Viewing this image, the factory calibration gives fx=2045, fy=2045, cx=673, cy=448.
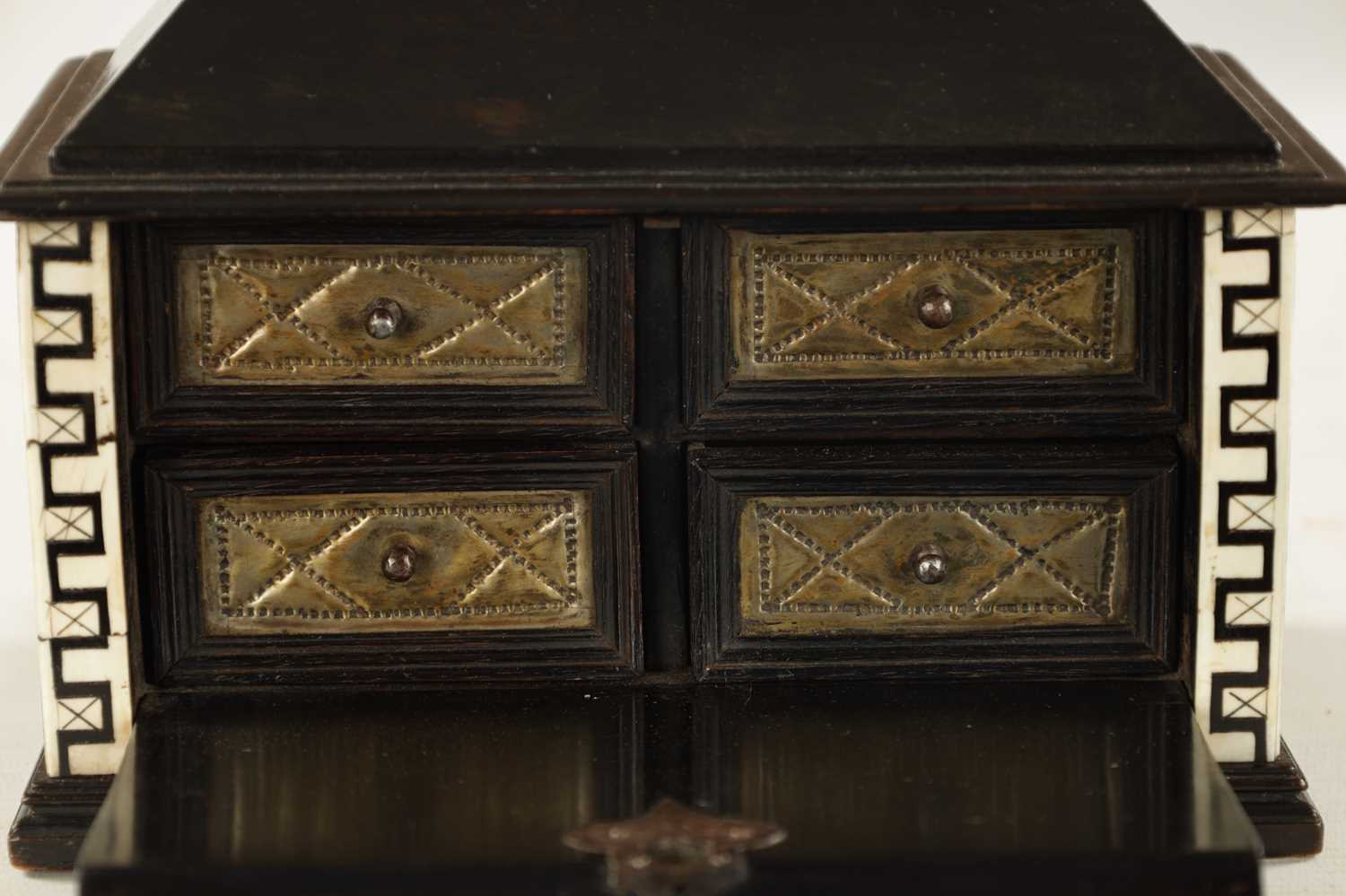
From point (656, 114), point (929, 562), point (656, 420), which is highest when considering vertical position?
point (656, 114)

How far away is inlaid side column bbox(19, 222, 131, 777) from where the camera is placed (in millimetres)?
1733

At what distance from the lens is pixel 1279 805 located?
1.90 m

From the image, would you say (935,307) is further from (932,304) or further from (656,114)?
(656,114)

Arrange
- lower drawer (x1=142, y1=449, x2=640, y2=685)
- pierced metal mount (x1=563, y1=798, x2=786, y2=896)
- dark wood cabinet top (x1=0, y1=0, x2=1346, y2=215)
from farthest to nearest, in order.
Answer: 1. lower drawer (x1=142, y1=449, x2=640, y2=685)
2. dark wood cabinet top (x1=0, y1=0, x2=1346, y2=215)
3. pierced metal mount (x1=563, y1=798, x2=786, y2=896)

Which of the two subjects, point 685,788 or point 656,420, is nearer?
point 685,788

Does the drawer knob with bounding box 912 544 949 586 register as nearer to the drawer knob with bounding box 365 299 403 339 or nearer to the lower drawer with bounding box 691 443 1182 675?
the lower drawer with bounding box 691 443 1182 675

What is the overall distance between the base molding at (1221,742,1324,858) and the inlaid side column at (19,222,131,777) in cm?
103

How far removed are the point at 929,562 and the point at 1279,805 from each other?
41cm

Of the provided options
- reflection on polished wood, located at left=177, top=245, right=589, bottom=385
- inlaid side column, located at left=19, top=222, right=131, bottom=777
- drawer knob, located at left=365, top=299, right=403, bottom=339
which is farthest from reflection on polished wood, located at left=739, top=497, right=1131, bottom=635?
inlaid side column, located at left=19, top=222, right=131, bottom=777

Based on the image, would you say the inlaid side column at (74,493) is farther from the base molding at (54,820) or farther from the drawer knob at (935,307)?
the drawer knob at (935,307)

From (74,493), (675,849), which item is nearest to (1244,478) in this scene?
(675,849)

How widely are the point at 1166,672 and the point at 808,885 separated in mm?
518

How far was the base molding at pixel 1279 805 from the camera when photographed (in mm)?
1896

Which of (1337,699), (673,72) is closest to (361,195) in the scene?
(673,72)
